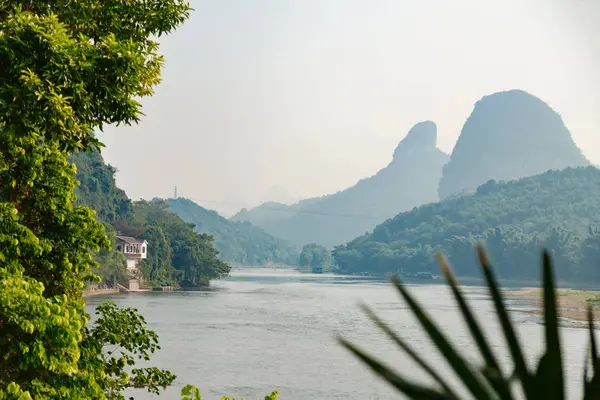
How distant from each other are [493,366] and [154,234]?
7905 centimetres

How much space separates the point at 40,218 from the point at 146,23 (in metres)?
2.84

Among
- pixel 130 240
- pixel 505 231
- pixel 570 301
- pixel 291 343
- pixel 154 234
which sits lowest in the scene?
pixel 291 343

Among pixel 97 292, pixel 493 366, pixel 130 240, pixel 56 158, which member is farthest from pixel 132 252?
pixel 493 366

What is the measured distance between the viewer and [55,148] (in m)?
8.16

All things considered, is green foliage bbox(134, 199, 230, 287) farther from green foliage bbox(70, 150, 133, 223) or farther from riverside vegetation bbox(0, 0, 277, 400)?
riverside vegetation bbox(0, 0, 277, 400)

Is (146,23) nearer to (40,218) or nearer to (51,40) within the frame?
(51,40)

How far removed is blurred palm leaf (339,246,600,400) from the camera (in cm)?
111

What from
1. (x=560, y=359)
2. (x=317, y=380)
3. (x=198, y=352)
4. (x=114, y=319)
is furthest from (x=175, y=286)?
(x=560, y=359)

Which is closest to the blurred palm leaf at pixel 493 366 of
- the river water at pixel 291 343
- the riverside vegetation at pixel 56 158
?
the riverside vegetation at pixel 56 158

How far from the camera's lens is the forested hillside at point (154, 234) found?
3068 inches

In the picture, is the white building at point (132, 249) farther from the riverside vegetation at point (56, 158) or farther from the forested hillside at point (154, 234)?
the riverside vegetation at point (56, 158)

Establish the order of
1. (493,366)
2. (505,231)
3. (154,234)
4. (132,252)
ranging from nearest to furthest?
(493,366), (132,252), (154,234), (505,231)

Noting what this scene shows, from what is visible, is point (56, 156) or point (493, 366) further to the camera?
point (56, 156)

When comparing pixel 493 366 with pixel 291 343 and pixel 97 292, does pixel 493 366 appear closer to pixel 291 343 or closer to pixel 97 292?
pixel 291 343
